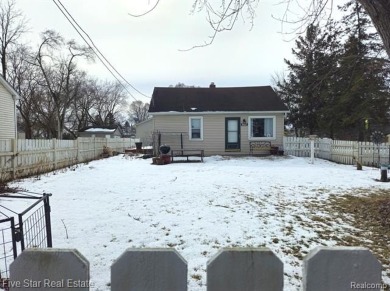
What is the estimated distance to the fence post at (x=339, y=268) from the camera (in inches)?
57.2

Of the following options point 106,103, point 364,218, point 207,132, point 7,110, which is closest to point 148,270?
point 364,218

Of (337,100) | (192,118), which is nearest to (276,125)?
(192,118)

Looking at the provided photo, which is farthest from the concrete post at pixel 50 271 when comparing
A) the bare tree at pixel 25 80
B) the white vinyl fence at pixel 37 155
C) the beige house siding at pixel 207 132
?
the bare tree at pixel 25 80

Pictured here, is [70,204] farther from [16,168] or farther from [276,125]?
[276,125]

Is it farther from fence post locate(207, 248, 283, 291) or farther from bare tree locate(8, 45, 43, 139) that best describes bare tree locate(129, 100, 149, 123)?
fence post locate(207, 248, 283, 291)

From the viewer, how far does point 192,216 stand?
5.72m

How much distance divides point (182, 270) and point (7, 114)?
21.6 metres

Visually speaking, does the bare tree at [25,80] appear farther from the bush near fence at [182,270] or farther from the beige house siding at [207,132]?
the bush near fence at [182,270]

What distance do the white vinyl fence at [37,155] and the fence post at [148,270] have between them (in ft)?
33.5

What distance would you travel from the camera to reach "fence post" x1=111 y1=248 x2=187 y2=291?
1435mm

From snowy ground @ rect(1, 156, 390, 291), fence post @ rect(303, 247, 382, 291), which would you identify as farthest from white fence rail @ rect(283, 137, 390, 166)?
fence post @ rect(303, 247, 382, 291)

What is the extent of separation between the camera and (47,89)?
4328 centimetres

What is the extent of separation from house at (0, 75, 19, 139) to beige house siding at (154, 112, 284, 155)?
28.3 feet

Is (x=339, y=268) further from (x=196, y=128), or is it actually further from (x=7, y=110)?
(x=7, y=110)
